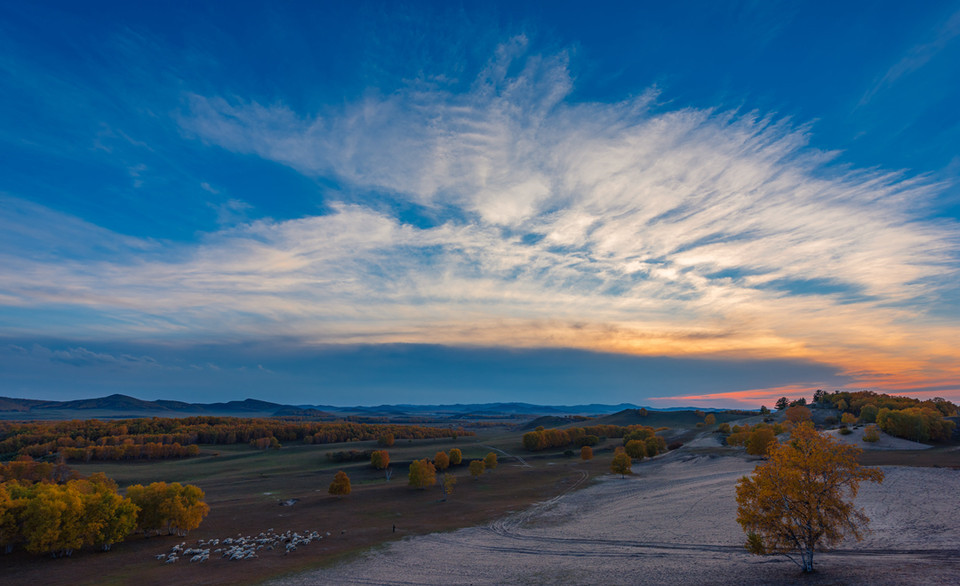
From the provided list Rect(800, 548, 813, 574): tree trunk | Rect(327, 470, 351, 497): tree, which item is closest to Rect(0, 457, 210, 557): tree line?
Rect(327, 470, 351, 497): tree

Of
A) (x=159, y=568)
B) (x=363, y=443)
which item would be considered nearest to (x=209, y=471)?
(x=363, y=443)

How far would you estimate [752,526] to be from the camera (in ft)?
103

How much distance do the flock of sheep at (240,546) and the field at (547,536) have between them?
4.34 ft

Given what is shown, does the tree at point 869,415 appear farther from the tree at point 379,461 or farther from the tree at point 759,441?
the tree at point 379,461

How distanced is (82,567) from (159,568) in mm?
10555

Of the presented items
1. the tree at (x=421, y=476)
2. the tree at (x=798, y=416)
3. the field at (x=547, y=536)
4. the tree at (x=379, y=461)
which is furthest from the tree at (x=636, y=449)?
the tree at (x=379, y=461)

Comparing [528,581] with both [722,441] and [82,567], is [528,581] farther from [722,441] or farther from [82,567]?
[722,441]

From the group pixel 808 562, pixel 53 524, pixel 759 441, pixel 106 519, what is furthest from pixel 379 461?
pixel 808 562

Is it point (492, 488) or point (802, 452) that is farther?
point (492, 488)

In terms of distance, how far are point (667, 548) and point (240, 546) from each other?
51973mm

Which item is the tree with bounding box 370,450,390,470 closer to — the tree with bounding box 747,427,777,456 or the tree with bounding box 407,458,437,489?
the tree with bounding box 407,458,437,489

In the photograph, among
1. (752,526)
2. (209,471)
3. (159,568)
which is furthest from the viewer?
(209,471)

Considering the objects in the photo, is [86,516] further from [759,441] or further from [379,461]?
[759,441]

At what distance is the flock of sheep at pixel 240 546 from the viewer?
5478cm
